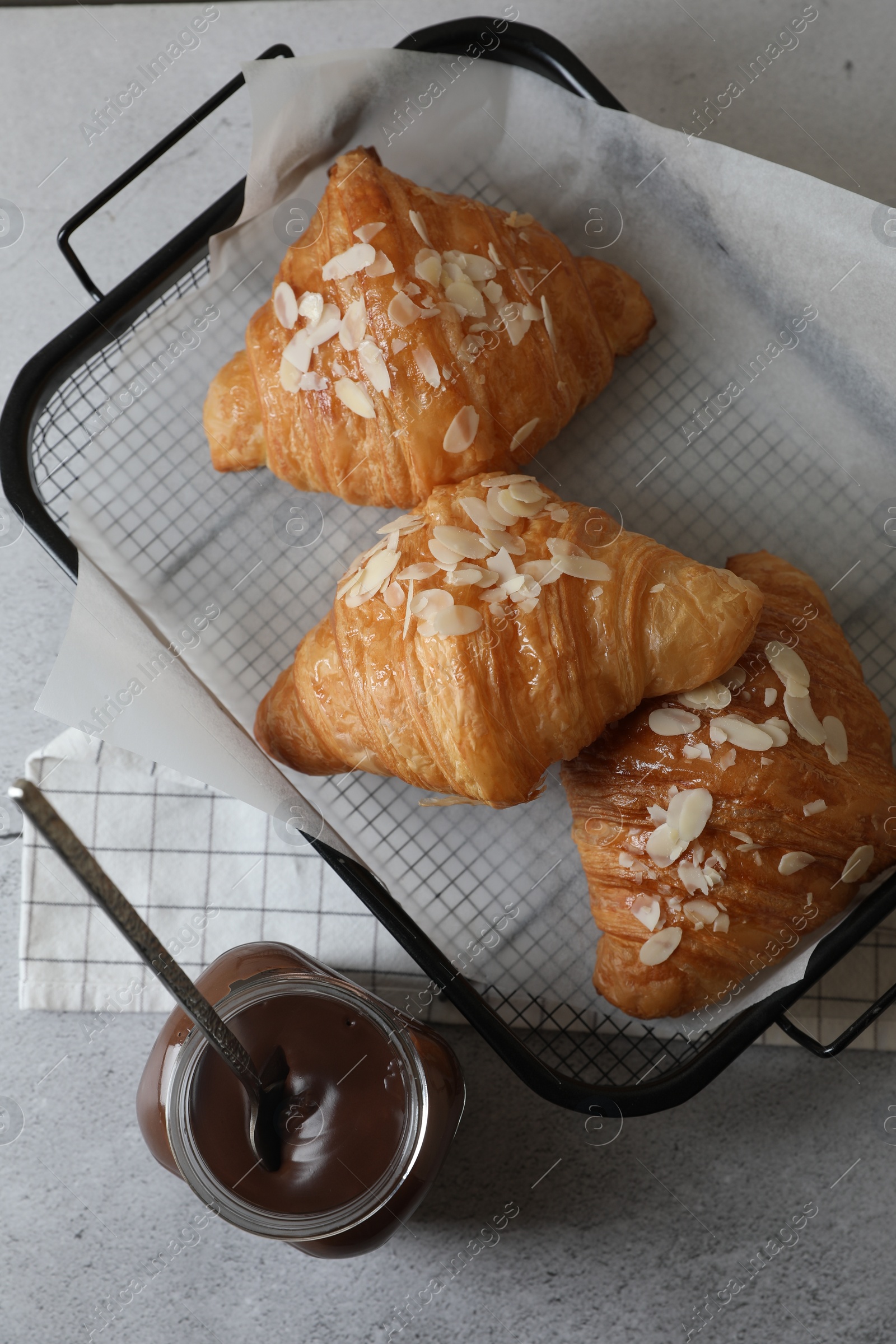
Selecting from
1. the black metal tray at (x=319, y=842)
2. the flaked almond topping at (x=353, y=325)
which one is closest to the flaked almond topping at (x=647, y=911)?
the black metal tray at (x=319, y=842)

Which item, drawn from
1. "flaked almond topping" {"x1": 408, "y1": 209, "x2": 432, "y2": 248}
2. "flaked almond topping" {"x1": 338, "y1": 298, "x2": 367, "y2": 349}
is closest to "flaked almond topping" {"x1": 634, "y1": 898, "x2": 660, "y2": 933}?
"flaked almond topping" {"x1": 338, "y1": 298, "x2": 367, "y2": 349}

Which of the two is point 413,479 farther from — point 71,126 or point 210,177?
point 71,126

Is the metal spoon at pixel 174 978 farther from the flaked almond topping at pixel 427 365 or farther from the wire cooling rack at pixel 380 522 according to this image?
the flaked almond topping at pixel 427 365

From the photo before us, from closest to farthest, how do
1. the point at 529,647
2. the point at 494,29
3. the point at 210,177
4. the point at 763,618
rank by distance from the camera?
the point at 529,647 < the point at 763,618 < the point at 494,29 < the point at 210,177

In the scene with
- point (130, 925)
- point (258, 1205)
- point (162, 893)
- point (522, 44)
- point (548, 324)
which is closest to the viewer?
point (130, 925)

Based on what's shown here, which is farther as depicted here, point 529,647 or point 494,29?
point 494,29

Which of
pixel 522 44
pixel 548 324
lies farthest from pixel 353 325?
pixel 522 44

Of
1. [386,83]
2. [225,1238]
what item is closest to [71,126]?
[386,83]

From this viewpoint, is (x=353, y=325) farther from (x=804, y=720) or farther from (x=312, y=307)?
(x=804, y=720)
